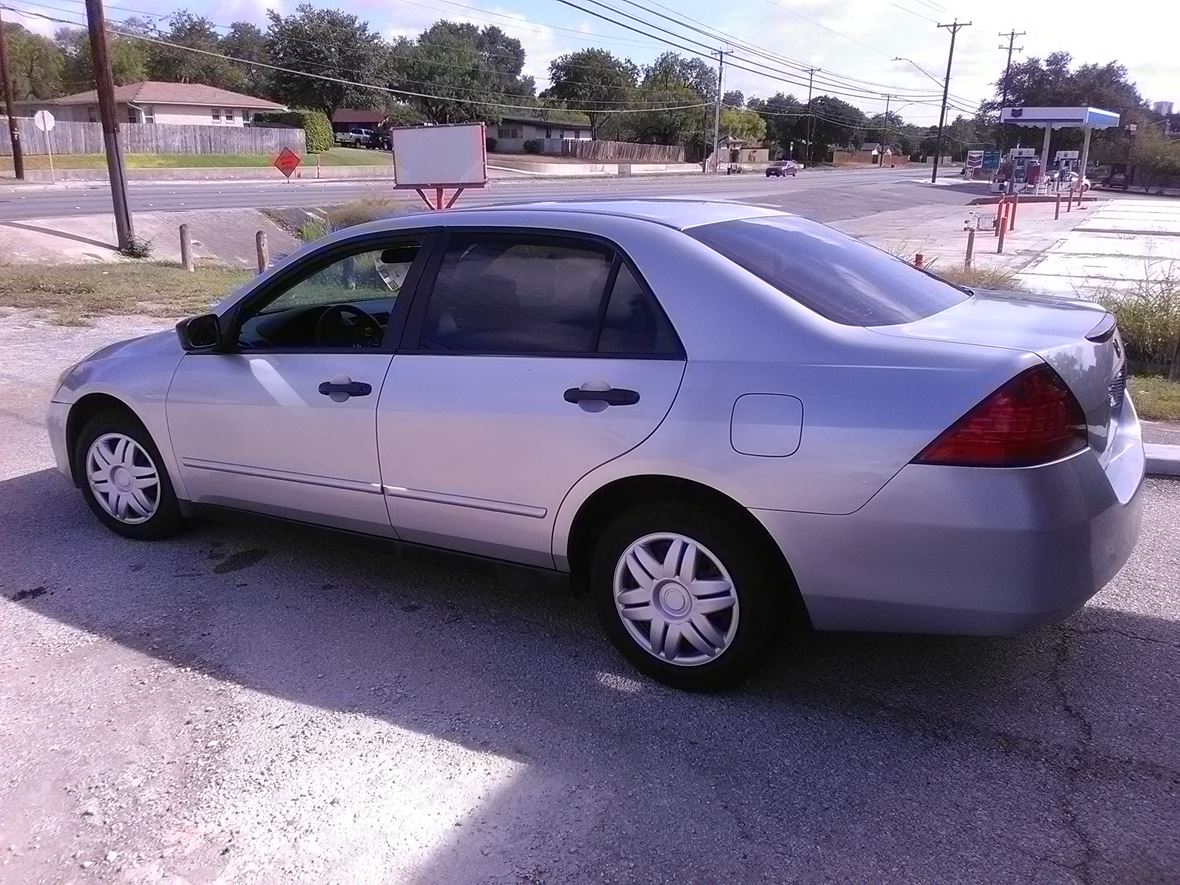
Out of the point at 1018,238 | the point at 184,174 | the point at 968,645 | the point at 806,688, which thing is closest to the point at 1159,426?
the point at 968,645

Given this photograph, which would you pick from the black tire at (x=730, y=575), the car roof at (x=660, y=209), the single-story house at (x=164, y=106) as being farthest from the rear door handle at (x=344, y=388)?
the single-story house at (x=164, y=106)

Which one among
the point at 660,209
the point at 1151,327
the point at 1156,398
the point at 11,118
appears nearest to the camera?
the point at 660,209

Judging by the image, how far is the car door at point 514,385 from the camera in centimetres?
337

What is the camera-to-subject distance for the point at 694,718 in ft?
11.0

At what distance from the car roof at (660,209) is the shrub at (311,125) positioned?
64.5 m

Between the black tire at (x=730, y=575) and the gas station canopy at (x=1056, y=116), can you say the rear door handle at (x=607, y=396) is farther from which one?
the gas station canopy at (x=1056, y=116)

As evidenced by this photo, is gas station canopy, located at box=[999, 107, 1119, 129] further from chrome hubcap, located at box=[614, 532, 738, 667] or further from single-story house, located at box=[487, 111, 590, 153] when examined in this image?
single-story house, located at box=[487, 111, 590, 153]

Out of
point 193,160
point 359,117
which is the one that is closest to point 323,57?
point 359,117

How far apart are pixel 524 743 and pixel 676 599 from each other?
0.70 m

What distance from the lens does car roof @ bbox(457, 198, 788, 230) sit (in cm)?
370

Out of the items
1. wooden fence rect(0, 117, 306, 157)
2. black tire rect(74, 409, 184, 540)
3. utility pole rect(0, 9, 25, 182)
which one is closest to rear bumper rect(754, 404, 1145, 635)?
black tire rect(74, 409, 184, 540)

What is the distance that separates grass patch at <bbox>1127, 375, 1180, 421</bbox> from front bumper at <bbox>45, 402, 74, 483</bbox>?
7026 millimetres

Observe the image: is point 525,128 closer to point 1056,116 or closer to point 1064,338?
point 1056,116

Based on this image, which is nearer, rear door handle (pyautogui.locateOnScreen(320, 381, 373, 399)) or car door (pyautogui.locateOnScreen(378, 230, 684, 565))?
car door (pyautogui.locateOnScreen(378, 230, 684, 565))
